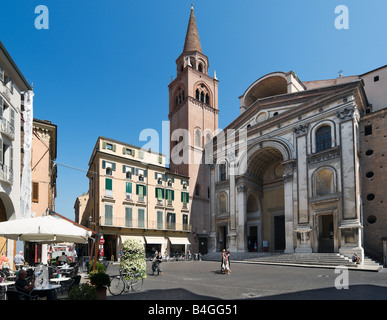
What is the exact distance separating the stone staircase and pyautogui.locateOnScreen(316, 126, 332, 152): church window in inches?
345

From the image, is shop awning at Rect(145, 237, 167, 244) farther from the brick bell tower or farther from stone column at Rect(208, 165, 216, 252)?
stone column at Rect(208, 165, 216, 252)

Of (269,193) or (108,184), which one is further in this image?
(269,193)

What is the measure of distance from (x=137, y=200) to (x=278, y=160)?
15242 mm

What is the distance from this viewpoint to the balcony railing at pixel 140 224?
30297mm

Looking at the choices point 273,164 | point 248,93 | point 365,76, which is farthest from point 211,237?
point 365,76

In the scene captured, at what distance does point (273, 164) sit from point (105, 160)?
17418mm

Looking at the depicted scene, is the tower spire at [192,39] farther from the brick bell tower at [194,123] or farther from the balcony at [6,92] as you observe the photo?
the balcony at [6,92]

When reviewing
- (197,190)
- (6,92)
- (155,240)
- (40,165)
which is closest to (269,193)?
(197,190)

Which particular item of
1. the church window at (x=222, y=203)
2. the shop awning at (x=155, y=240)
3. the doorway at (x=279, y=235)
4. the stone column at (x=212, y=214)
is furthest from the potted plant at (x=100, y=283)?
the stone column at (x=212, y=214)

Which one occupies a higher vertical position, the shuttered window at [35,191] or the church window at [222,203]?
the shuttered window at [35,191]

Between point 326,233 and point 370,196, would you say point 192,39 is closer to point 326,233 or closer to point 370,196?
point 326,233

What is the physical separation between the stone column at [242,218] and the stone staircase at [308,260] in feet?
4.75

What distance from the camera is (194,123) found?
4056cm
